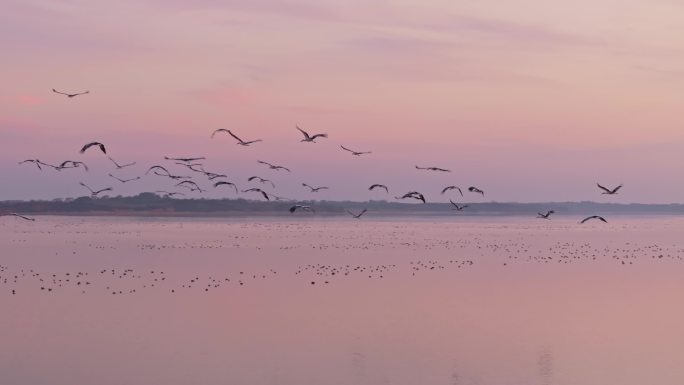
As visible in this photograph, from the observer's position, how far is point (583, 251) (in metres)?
63.7

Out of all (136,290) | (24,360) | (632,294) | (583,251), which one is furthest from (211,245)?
(24,360)

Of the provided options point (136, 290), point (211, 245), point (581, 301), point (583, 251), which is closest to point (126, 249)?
point (211, 245)

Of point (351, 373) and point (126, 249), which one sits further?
point (126, 249)

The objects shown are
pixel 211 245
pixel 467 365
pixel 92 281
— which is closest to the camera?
pixel 467 365

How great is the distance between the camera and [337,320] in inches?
1174

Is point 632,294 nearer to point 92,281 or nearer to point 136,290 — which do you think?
point 136,290

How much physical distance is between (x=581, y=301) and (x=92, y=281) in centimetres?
1940

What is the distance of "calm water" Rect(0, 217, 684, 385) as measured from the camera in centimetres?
2250

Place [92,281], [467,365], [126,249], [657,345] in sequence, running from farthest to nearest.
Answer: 1. [126,249]
2. [92,281]
3. [657,345]
4. [467,365]

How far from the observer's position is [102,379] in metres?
21.6

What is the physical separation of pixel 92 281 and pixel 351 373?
20566mm

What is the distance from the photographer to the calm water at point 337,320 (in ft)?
73.8

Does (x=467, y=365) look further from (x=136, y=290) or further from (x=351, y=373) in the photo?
(x=136, y=290)

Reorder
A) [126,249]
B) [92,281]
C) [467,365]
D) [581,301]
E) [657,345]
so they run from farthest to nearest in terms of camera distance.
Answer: [126,249], [92,281], [581,301], [657,345], [467,365]
